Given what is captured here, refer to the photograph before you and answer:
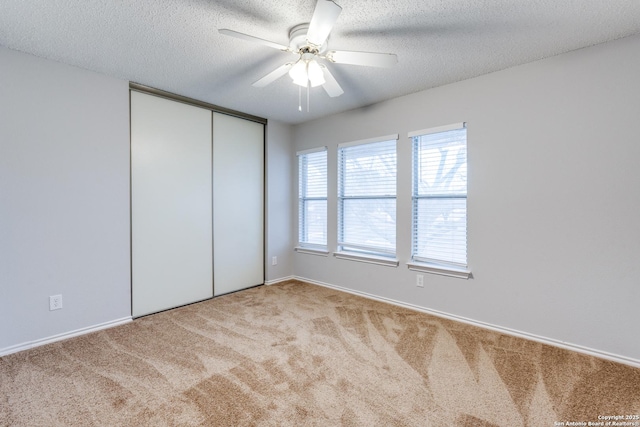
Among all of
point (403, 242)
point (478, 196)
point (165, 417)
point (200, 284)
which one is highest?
point (478, 196)

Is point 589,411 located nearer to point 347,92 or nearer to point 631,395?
point 631,395

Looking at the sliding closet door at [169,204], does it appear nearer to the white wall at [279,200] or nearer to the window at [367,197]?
the white wall at [279,200]

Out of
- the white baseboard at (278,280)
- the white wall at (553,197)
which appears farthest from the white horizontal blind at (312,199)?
the white wall at (553,197)

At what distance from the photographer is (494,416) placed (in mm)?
1680

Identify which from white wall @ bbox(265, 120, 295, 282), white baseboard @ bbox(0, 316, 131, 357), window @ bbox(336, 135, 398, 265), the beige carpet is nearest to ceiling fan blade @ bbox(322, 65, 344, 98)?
window @ bbox(336, 135, 398, 265)

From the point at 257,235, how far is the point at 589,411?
3.68 meters

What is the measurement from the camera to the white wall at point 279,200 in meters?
4.40

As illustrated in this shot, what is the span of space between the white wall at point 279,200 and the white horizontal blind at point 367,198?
959 mm

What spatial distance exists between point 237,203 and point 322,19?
9.25ft

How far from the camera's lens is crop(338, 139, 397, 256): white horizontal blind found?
11.9 ft

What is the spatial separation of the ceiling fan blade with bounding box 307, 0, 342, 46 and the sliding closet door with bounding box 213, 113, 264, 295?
7.72 feet

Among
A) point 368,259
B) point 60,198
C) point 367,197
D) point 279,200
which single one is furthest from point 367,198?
point 60,198

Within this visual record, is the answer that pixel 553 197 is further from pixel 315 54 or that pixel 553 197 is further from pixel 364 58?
pixel 315 54

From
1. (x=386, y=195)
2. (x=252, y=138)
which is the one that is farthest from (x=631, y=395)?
(x=252, y=138)
